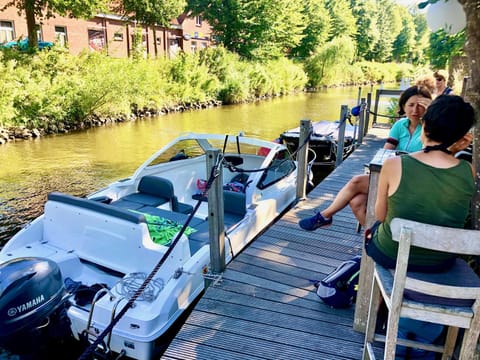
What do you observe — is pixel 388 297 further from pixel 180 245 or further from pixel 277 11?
pixel 277 11

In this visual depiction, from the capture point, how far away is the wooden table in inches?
95.8

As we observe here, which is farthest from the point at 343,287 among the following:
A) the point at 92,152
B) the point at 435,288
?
the point at 92,152

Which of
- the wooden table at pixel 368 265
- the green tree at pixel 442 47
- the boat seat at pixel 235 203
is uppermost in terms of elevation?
the green tree at pixel 442 47

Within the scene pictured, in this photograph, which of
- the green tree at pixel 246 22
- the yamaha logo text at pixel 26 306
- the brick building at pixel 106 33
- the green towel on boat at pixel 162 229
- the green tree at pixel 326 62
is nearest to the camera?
the yamaha logo text at pixel 26 306

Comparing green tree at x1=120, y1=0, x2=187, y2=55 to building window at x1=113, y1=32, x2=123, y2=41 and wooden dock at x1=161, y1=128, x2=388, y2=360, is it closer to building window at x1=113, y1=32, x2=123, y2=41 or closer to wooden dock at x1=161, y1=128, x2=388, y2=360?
building window at x1=113, y1=32, x2=123, y2=41

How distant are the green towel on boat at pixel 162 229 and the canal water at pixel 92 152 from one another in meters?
3.40

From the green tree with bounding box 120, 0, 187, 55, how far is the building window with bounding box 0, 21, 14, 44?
5795 mm

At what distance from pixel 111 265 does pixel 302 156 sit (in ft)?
9.60

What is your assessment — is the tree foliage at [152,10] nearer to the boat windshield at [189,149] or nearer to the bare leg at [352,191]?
the boat windshield at [189,149]

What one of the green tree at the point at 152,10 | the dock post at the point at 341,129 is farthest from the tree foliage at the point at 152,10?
the dock post at the point at 341,129

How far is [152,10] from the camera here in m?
20.9

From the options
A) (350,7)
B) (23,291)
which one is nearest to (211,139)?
(23,291)

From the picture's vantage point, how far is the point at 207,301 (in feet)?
10.6

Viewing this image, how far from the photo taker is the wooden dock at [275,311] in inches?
107
